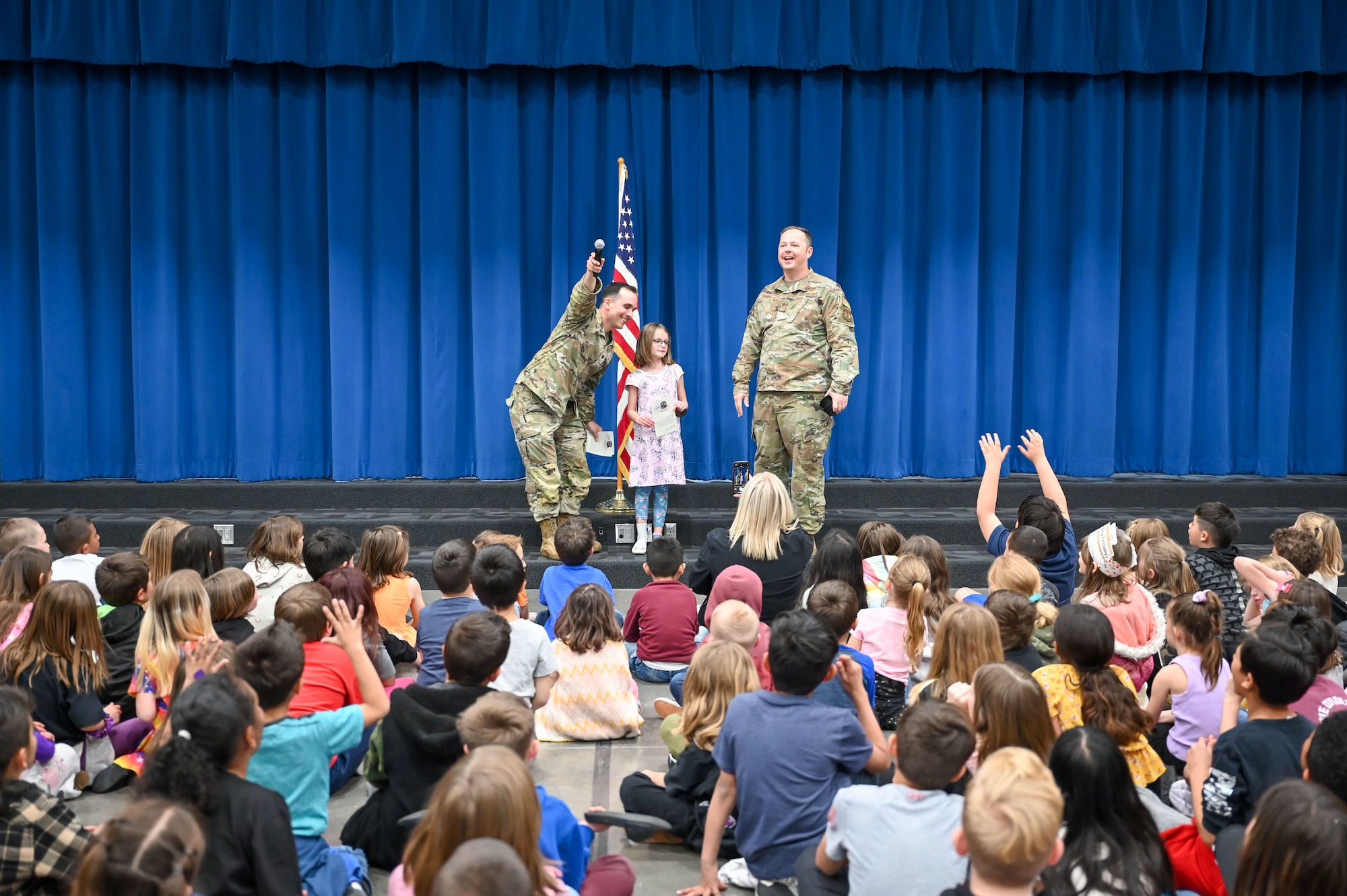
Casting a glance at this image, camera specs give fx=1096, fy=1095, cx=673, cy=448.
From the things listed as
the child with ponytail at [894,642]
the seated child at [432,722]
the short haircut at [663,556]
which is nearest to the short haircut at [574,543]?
the short haircut at [663,556]

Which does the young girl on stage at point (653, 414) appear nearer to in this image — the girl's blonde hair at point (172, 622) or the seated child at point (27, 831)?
the girl's blonde hair at point (172, 622)

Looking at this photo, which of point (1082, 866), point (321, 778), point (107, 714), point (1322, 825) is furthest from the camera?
point (107, 714)

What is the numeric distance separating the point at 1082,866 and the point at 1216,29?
740 cm

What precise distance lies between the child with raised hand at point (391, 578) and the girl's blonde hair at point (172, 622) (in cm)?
104

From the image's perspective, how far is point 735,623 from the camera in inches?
125

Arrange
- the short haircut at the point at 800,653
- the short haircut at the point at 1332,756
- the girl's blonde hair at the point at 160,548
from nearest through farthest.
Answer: the short haircut at the point at 1332,756 → the short haircut at the point at 800,653 → the girl's blonde hair at the point at 160,548

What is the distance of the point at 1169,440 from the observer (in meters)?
7.94

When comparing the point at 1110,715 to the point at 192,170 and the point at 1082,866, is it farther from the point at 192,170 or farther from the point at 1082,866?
the point at 192,170

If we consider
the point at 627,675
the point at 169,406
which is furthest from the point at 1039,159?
the point at 169,406

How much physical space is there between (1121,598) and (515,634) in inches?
Result: 80.8

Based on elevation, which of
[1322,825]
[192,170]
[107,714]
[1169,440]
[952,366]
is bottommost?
[107,714]

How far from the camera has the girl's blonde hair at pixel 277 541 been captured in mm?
4211

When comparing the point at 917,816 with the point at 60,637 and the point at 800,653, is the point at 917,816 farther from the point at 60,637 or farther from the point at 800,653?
the point at 60,637

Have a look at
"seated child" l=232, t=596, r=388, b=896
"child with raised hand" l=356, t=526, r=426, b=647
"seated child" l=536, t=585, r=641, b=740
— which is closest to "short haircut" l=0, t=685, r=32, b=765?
"seated child" l=232, t=596, r=388, b=896
